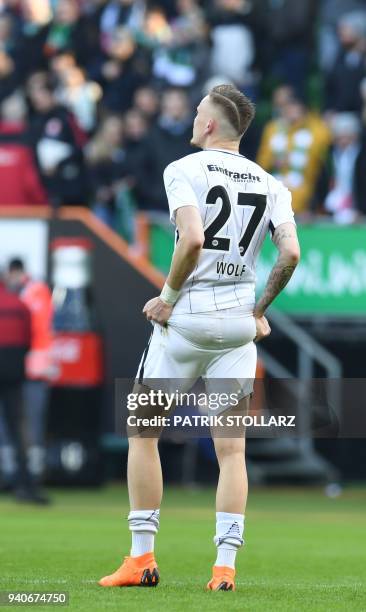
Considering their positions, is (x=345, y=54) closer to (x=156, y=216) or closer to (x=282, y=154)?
(x=282, y=154)

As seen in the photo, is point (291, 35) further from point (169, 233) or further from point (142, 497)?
point (142, 497)

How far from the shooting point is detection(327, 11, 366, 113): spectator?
56.9 ft

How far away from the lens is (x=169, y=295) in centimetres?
716

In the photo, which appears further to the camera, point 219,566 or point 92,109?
point 92,109

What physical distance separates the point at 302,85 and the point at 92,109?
263 cm

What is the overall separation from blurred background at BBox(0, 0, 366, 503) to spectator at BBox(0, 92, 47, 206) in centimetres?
2

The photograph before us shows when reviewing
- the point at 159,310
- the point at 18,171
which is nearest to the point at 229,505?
the point at 159,310

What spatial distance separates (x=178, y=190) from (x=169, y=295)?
49 cm

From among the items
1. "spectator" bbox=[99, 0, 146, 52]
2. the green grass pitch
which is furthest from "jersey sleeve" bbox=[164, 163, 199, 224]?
"spectator" bbox=[99, 0, 146, 52]

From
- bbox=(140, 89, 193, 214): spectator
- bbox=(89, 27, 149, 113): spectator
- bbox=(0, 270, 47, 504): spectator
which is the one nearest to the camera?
bbox=(0, 270, 47, 504): spectator

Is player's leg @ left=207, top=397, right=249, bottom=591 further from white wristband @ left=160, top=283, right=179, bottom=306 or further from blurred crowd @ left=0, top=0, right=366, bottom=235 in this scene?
blurred crowd @ left=0, top=0, right=366, bottom=235

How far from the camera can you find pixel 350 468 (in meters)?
18.0

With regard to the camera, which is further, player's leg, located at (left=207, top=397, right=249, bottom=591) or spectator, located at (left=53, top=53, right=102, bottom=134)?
spectator, located at (left=53, top=53, right=102, bottom=134)

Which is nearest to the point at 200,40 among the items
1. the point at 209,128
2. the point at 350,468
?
the point at 350,468
